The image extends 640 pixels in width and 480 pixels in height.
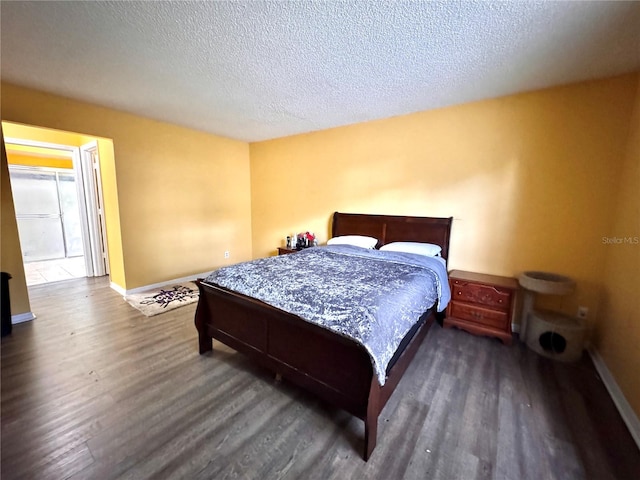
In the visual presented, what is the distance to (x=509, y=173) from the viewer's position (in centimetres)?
268

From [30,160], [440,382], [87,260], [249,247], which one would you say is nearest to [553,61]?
[440,382]

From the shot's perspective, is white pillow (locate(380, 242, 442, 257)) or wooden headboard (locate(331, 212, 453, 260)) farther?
wooden headboard (locate(331, 212, 453, 260))

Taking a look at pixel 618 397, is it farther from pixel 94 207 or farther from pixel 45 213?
pixel 45 213

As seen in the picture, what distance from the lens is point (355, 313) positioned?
145 centimetres

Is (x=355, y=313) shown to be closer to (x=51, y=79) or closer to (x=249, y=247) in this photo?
(x=51, y=79)

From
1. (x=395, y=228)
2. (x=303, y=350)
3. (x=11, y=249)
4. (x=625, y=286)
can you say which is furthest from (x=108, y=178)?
(x=625, y=286)

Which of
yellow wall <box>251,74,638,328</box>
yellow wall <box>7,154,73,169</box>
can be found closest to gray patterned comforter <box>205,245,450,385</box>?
yellow wall <box>251,74,638,328</box>

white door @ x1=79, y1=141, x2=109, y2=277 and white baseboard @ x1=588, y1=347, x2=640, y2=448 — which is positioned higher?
white door @ x1=79, y1=141, x2=109, y2=277

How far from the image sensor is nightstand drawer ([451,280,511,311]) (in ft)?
8.18

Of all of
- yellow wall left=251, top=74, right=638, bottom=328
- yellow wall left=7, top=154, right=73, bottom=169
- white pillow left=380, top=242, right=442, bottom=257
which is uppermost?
yellow wall left=7, top=154, right=73, bottom=169

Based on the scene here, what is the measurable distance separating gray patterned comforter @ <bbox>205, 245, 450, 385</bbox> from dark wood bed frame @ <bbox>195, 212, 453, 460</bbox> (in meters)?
0.07

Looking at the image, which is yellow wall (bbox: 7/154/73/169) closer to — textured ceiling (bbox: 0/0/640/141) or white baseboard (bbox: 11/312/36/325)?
textured ceiling (bbox: 0/0/640/141)

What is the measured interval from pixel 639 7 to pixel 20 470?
13.4ft

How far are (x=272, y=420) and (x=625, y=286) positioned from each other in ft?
8.85
